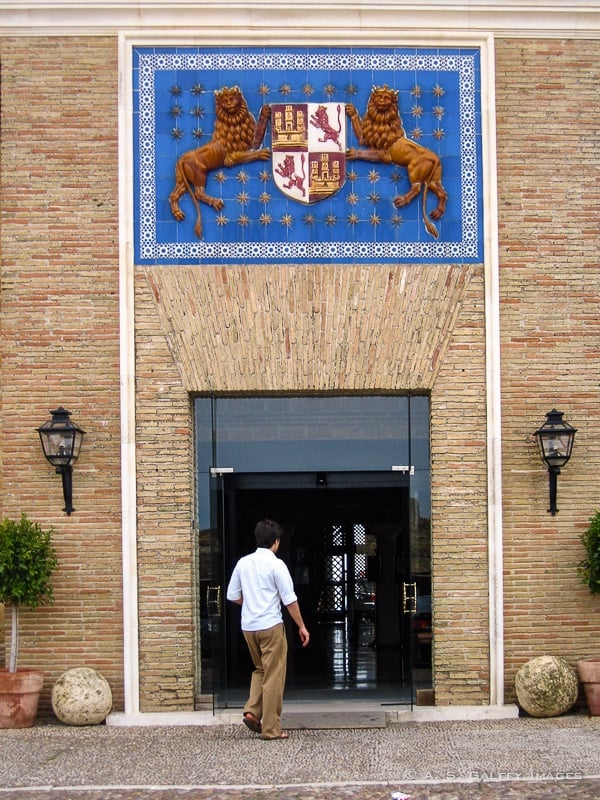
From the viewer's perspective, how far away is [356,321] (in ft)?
35.2

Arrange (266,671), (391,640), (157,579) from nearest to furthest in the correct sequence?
(266,671) < (157,579) < (391,640)

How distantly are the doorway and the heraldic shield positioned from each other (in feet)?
6.82

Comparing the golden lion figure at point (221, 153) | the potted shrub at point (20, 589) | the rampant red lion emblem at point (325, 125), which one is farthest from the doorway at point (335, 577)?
the rampant red lion emblem at point (325, 125)

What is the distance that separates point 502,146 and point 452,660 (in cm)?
458

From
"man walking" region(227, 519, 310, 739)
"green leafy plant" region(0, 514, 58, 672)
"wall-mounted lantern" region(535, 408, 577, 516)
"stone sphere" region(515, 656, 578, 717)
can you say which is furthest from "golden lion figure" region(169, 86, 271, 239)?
"stone sphere" region(515, 656, 578, 717)

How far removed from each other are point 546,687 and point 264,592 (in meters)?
2.67

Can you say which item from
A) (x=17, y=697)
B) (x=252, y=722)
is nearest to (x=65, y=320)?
(x=17, y=697)

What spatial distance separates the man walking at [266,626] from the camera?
30.5 feet

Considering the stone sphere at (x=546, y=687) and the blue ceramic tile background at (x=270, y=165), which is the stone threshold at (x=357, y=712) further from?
the blue ceramic tile background at (x=270, y=165)

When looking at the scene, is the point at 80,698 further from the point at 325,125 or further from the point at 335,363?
the point at 325,125

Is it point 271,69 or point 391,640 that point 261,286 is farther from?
point 391,640

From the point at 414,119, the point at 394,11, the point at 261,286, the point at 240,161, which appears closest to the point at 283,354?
the point at 261,286

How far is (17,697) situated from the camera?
1014 centimetres

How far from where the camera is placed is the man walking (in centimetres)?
930
